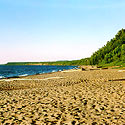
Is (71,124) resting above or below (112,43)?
below

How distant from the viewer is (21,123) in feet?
24.0

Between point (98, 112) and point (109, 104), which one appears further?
point (109, 104)

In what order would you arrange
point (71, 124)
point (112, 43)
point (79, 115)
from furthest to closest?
point (112, 43), point (79, 115), point (71, 124)

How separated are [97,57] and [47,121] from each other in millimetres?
122164

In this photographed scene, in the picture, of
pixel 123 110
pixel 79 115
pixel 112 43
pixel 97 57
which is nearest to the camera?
pixel 79 115

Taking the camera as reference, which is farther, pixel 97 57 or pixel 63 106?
pixel 97 57

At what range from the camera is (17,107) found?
32.8 ft

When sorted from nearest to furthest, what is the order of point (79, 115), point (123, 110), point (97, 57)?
1. point (79, 115)
2. point (123, 110)
3. point (97, 57)

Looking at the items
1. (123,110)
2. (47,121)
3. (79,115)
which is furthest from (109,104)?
(47,121)

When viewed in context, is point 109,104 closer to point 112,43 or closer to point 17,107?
point 17,107

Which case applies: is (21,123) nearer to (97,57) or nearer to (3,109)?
(3,109)

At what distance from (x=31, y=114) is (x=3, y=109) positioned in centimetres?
215

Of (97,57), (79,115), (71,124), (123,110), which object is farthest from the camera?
(97,57)

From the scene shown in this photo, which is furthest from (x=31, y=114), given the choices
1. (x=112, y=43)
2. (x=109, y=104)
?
(x=112, y=43)
